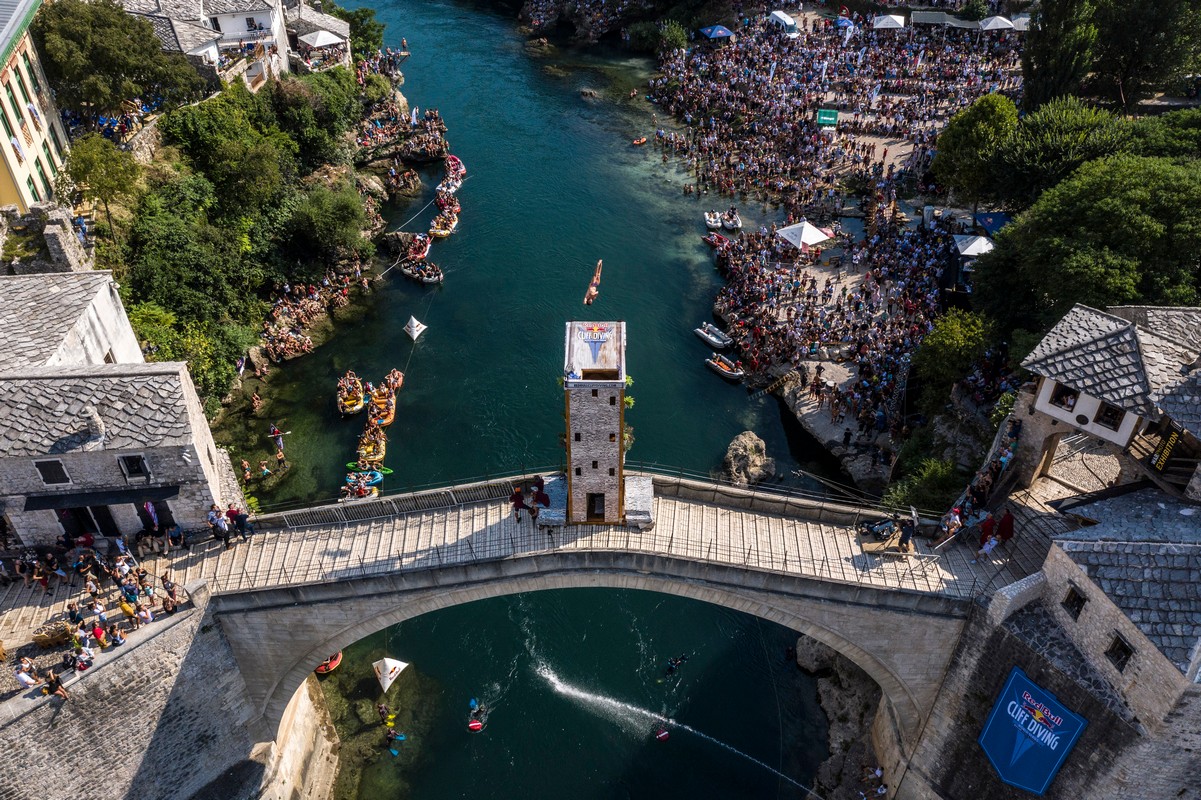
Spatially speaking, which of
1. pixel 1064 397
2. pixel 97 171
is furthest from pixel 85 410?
pixel 1064 397

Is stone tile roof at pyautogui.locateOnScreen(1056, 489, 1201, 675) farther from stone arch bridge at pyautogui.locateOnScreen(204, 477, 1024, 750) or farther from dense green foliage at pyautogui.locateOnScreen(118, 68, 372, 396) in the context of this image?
dense green foliage at pyautogui.locateOnScreen(118, 68, 372, 396)

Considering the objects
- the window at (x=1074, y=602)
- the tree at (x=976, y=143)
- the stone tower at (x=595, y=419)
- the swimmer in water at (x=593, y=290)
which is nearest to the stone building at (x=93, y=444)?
the stone tower at (x=595, y=419)

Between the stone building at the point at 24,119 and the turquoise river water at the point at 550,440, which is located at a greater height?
the stone building at the point at 24,119

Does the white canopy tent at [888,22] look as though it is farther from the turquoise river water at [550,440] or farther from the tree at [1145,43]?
the turquoise river water at [550,440]

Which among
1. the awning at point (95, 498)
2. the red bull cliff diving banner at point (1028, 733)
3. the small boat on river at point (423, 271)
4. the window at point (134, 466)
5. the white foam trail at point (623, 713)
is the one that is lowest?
the white foam trail at point (623, 713)

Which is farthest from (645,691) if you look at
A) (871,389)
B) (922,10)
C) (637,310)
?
(922,10)

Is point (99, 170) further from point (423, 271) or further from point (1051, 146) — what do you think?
A: point (1051, 146)
